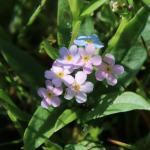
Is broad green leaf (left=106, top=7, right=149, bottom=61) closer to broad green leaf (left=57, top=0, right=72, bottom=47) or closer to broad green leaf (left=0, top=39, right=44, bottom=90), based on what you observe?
broad green leaf (left=57, top=0, right=72, bottom=47)

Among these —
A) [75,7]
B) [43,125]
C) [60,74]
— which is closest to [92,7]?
[75,7]

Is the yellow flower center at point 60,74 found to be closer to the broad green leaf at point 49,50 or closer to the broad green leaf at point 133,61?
the broad green leaf at point 49,50

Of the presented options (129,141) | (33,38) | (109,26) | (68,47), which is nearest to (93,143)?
(129,141)

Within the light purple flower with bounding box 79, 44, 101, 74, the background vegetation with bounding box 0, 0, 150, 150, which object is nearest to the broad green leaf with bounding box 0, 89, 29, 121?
the background vegetation with bounding box 0, 0, 150, 150

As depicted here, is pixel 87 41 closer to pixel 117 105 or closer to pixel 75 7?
pixel 75 7

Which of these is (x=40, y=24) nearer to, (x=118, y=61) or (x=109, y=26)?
(x=109, y=26)

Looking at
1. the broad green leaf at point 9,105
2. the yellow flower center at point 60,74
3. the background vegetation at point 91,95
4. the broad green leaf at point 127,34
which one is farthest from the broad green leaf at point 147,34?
the broad green leaf at point 9,105
